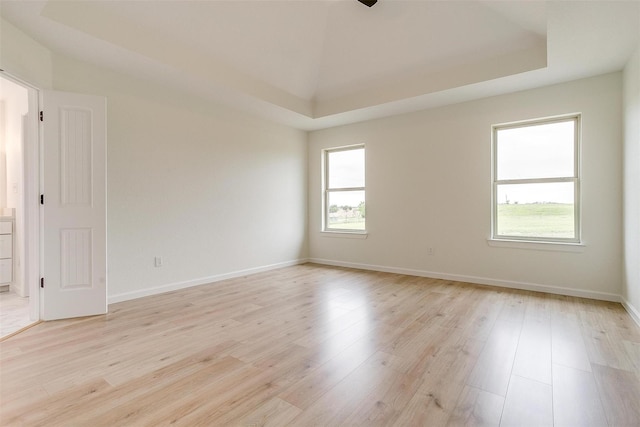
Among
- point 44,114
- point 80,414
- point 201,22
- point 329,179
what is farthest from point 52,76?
point 329,179

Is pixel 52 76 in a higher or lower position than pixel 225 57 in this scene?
lower

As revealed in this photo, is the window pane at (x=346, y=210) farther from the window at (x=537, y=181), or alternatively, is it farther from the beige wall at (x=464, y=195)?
the window at (x=537, y=181)

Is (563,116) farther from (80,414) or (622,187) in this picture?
(80,414)

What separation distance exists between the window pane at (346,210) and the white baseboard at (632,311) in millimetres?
3469

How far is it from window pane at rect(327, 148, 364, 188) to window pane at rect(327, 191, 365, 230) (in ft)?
0.58

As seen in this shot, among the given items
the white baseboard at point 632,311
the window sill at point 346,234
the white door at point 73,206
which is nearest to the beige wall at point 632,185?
the white baseboard at point 632,311

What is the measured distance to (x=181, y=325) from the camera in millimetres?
2896

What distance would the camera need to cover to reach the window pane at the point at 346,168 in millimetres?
5777

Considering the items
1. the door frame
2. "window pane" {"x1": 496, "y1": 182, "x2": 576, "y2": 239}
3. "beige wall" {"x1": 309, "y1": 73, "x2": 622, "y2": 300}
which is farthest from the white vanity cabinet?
"window pane" {"x1": 496, "y1": 182, "x2": 576, "y2": 239}

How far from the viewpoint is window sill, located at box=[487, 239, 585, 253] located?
384cm

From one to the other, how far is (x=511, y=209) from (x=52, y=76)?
5570mm

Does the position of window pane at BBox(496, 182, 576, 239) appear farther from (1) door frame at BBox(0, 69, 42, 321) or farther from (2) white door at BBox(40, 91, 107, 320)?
(1) door frame at BBox(0, 69, 42, 321)

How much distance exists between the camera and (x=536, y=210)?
418 centimetres

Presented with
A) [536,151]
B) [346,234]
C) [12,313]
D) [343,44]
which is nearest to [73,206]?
[12,313]
